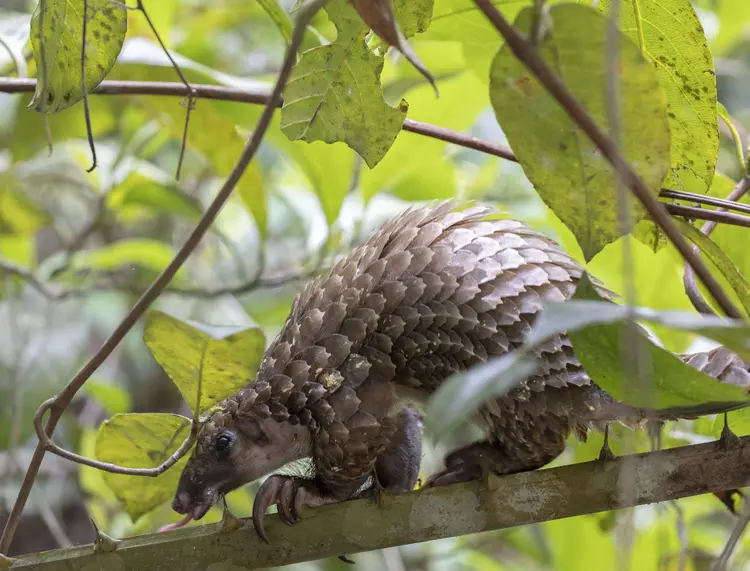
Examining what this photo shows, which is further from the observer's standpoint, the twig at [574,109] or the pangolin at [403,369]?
the pangolin at [403,369]

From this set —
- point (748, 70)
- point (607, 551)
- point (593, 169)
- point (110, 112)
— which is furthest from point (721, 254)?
point (748, 70)

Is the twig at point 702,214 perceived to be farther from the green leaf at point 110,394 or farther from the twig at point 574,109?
the green leaf at point 110,394

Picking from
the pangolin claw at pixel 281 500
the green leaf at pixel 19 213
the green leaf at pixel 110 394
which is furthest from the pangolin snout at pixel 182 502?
the green leaf at pixel 19 213

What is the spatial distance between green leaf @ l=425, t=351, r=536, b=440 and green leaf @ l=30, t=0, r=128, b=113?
0.53 m

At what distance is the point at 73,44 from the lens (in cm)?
76

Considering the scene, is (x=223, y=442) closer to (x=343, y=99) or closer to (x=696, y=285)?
(x=343, y=99)

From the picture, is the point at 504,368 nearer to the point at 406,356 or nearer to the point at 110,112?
the point at 406,356

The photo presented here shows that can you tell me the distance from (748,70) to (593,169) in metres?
2.13

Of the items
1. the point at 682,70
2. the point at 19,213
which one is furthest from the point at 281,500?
the point at 19,213

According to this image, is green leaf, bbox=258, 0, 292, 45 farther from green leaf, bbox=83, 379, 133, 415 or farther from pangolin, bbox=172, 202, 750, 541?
green leaf, bbox=83, 379, 133, 415

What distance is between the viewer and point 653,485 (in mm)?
734

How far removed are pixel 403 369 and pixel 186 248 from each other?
37 cm

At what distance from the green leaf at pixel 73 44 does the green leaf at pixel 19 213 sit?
1.01 metres

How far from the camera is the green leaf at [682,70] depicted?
73cm
